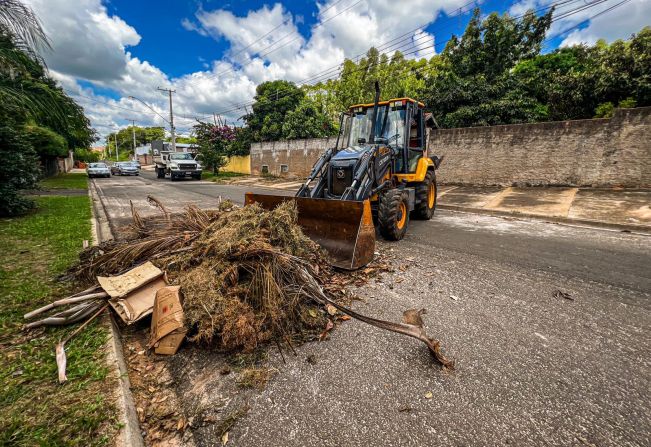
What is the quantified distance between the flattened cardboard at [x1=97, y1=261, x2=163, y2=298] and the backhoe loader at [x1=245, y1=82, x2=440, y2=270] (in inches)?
84.7

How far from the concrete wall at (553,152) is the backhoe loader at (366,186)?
6.24 metres

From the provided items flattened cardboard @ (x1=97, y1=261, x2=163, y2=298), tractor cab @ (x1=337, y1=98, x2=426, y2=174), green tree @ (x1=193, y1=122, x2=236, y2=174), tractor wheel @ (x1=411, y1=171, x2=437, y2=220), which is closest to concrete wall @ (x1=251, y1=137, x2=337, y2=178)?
green tree @ (x1=193, y1=122, x2=236, y2=174)

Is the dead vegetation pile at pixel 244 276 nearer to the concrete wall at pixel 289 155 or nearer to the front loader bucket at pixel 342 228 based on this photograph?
the front loader bucket at pixel 342 228

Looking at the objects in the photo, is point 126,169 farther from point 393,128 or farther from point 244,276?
point 244,276

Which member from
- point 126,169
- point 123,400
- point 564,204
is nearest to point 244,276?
point 123,400

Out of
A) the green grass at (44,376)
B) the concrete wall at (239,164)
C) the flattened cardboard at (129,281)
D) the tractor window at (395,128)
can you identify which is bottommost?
the green grass at (44,376)

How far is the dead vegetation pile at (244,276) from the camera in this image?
2.36 metres

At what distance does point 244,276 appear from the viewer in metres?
2.82

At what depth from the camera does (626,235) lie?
5.86 meters

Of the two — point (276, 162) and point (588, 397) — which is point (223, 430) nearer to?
point (588, 397)

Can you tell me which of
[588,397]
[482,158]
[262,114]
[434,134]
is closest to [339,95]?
[262,114]

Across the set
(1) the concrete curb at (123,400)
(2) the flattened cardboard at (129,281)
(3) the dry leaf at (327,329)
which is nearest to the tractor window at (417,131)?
(3) the dry leaf at (327,329)

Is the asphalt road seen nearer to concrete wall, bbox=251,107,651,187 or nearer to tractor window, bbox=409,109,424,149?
tractor window, bbox=409,109,424,149

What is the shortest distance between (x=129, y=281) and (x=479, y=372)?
3.07 metres
